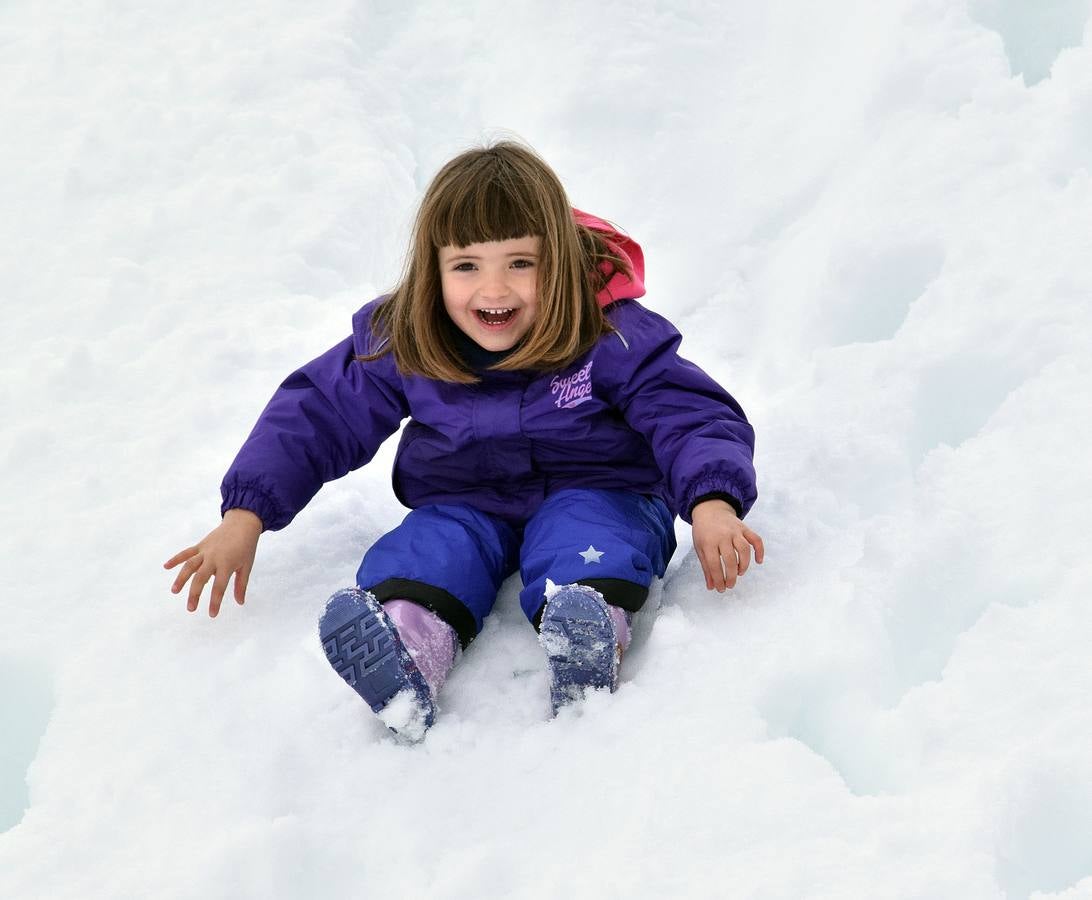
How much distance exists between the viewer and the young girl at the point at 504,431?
1.72m

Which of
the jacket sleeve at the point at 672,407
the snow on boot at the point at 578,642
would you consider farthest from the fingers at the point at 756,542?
the snow on boot at the point at 578,642

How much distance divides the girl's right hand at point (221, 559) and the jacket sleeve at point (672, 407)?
2.09 ft

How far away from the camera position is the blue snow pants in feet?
5.55

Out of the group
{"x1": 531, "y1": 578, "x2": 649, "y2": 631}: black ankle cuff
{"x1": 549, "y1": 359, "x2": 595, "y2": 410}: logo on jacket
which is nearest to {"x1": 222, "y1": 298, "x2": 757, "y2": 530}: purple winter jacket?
{"x1": 549, "y1": 359, "x2": 595, "y2": 410}: logo on jacket

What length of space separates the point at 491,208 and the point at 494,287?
4.9 inches

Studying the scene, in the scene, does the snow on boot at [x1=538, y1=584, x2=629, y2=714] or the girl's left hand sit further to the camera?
the girl's left hand

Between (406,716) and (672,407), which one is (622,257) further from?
(406,716)

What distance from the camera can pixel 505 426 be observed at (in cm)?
188

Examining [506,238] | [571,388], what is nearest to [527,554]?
[571,388]

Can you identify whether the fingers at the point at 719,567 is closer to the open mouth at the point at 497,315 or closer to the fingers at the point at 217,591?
the open mouth at the point at 497,315

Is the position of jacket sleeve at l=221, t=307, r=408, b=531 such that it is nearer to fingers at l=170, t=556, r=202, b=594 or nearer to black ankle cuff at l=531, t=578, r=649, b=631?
fingers at l=170, t=556, r=202, b=594

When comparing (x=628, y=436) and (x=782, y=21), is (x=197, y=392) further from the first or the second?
(x=782, y=21)

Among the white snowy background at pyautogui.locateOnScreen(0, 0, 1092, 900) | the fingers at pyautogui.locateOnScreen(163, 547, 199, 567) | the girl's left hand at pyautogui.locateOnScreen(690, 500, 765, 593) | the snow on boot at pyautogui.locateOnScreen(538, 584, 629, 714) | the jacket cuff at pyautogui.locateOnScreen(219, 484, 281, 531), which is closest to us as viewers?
the white snowy background at pyautogui.locateOnScreen(0, 0, 1092, 900)

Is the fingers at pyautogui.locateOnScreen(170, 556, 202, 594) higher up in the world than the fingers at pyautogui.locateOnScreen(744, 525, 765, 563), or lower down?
lower down
